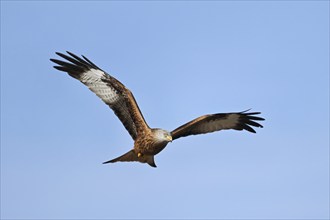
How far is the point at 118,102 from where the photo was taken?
13.4 metres

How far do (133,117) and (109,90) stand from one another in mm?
931

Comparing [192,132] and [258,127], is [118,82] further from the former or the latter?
[258,127]

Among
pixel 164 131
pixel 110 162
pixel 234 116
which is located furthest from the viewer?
pixel 234 116

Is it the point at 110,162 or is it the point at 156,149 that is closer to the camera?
the point at 156,149

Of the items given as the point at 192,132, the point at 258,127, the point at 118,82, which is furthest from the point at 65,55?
the point at 258,127

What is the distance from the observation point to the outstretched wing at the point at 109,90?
518 inches

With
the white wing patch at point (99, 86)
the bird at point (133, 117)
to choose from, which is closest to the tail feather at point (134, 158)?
the bird at point (133, 117)

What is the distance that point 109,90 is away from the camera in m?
13.6

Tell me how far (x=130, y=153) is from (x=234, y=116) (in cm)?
298

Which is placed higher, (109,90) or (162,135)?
(109,90)

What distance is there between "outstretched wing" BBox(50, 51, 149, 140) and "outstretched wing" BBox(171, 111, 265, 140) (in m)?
0.99

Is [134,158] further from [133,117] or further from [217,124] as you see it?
[217,124]

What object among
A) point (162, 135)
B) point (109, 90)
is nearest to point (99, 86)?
point (109, 90)

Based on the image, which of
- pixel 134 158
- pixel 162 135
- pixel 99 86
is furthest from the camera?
pixel 99 86
